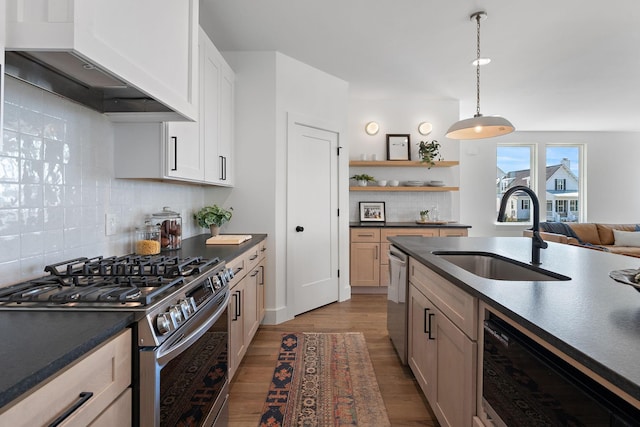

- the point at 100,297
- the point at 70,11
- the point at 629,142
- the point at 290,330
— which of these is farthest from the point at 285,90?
the point at 629,142

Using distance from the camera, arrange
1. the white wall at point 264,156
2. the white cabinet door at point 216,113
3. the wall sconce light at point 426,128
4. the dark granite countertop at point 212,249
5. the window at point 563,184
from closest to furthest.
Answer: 1. the dark granite countertop at point 212,249
2. the white cabinet door at point 216,113
3. the white wall at point 264,156
4. the wall sconce light at point 426,128
5. the window at point 563,184

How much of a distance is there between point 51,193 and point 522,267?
2223 millimetres

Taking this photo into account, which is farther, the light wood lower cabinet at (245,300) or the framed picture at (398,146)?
the framed picture at (398,146)

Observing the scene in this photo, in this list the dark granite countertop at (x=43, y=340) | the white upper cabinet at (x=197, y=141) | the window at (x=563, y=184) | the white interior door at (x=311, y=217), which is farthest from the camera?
the window at (x=563, y=184)

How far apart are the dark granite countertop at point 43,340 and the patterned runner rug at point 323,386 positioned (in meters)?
1.30

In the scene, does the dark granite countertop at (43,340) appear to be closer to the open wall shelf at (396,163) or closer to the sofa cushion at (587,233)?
the open wall shelf at (396,163)

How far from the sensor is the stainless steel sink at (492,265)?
173cm

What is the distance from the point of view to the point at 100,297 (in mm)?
1014

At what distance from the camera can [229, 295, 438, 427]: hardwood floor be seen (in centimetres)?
190

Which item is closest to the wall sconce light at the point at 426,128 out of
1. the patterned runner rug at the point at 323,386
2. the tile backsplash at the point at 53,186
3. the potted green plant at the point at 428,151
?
the potted green plant at the point at 428,151

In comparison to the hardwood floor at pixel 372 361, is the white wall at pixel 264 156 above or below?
above

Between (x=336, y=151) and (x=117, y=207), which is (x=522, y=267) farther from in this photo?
(x=336, y=151)

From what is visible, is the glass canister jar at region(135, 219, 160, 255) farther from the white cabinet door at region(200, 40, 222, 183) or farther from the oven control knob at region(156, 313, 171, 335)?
the oven control knob at region(156, 313, 171, 335)

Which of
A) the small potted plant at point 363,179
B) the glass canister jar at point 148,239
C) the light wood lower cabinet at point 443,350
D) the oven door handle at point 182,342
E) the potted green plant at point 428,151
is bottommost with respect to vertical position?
the light wood lower cabinet at point 443,350
